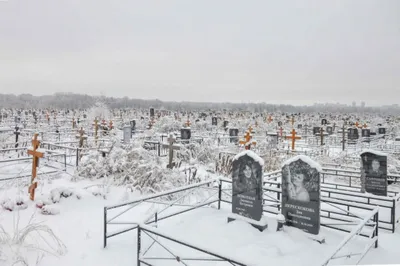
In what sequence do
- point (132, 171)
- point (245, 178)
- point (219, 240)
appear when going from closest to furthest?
point (219, 240) < point (245, 178) < point (132, 171)

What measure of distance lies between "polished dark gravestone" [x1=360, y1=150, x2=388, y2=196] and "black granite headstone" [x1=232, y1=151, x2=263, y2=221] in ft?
10.8

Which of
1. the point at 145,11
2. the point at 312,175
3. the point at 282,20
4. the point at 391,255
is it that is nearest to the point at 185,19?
the point at 145,11

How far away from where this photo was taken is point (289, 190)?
5246 millimetres

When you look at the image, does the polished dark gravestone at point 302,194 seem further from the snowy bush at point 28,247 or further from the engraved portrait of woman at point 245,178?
the snowy bush at point 28,247

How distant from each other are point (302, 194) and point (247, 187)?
0.93m

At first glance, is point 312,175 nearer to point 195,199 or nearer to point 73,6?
point 195,199

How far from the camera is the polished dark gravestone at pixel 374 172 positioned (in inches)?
285

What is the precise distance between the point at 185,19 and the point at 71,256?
4492mm

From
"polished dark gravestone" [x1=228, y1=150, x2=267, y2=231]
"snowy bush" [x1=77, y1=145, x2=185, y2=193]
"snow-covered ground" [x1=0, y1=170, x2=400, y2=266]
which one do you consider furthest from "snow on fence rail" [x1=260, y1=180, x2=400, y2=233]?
"snowy bush" [x1=77, y1=145, x2=185, y2=193]

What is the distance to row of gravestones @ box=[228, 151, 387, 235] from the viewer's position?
501 cm

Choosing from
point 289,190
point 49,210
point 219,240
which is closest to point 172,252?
point 219,240

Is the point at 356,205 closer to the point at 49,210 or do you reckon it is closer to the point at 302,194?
the point at 302,194

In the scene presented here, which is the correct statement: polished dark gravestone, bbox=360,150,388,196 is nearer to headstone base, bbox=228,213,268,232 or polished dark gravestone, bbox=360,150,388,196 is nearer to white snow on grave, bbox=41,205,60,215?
headstone base, bbox=228,213,268,232

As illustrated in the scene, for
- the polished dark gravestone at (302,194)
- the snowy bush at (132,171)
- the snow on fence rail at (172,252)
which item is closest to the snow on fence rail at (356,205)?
the polished dark gravestone at (302,194)
